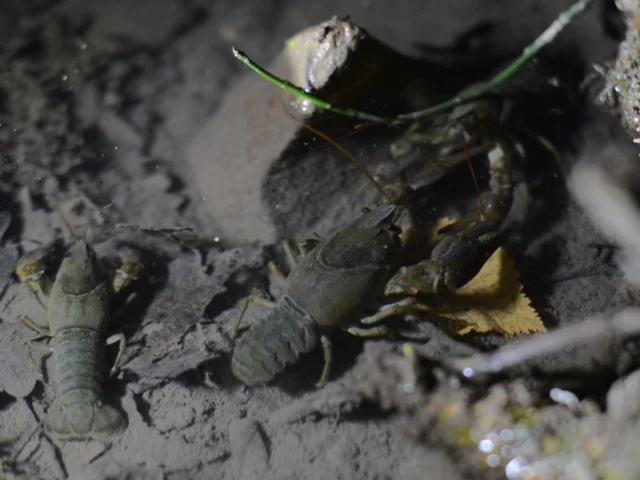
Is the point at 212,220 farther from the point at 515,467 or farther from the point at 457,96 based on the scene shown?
the point at 515,467

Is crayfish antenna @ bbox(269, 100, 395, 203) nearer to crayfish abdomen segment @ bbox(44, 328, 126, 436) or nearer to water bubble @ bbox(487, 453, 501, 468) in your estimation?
water bubble @ bbox(487, 453, 501, 468)

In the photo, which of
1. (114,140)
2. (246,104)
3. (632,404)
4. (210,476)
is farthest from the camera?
(114,140)

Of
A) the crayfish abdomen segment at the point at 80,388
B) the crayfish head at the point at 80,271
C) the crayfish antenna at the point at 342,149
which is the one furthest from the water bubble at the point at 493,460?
the crayfish head at the point at 80,271

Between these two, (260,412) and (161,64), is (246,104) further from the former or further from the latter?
(260,412)

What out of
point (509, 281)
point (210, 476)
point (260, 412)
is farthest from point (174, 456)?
point (509, 281)

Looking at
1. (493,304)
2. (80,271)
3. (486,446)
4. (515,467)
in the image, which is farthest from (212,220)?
(515,467)

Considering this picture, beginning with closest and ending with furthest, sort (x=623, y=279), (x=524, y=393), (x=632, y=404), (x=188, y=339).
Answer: (x=632, y=404)
(x=524, y=393)
(x=623, y=279)
(x=188, y=339)
